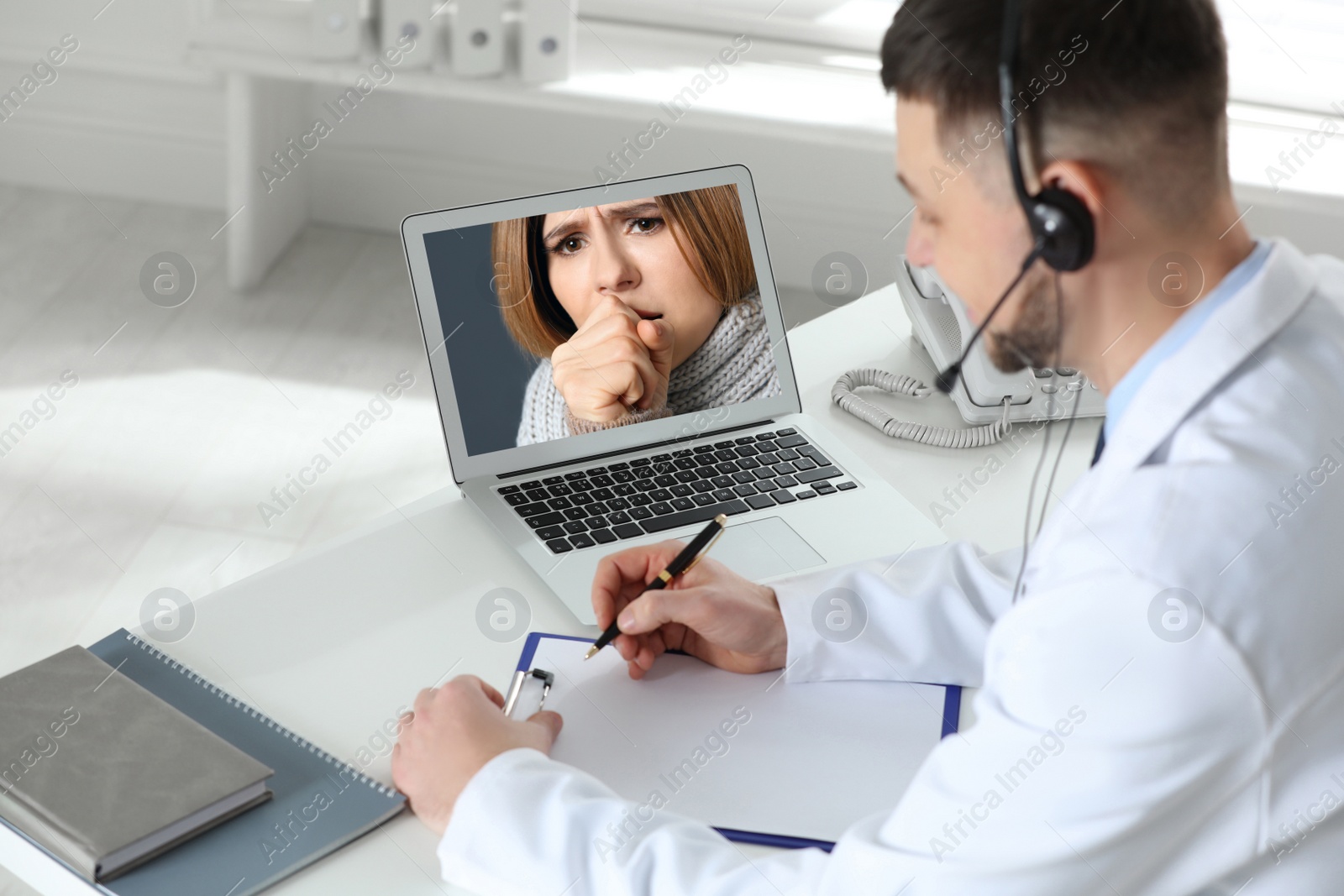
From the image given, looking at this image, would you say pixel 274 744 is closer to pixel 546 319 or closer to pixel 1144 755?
pixel 546 319

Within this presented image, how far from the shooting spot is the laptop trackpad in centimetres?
120

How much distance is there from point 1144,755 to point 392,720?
0.55 m

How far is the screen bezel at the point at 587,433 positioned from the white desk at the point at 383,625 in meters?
0.07

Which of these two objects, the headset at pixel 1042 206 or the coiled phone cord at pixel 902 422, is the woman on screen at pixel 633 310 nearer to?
the coiled phone cord at pixel 902 422

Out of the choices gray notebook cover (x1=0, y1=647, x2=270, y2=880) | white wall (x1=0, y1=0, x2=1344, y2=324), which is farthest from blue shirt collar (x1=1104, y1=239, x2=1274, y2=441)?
white wall (x1=0, y1=0, x2=1344, y2=324)

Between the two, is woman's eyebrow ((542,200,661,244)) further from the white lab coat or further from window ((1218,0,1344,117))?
window ((1218,0,1344,117))

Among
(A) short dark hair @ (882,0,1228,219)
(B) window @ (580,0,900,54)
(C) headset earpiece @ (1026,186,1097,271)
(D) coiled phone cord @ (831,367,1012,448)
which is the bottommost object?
(D) coiled phone cord @ (831,367,1012,448)

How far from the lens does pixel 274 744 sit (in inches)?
37.1

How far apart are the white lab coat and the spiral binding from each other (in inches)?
4.0

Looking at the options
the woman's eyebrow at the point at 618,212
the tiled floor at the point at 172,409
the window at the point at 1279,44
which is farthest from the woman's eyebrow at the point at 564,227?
the window at the point at 1279,44

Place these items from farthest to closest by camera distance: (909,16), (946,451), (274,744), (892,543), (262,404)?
(262,404)
(946,451)
(892,543)
(274,744)
(909,16)

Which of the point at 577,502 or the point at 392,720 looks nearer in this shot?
the point at 392,720

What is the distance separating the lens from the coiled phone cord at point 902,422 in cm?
138

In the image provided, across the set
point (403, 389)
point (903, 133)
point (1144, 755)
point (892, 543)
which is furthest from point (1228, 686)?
point (403, 389)
